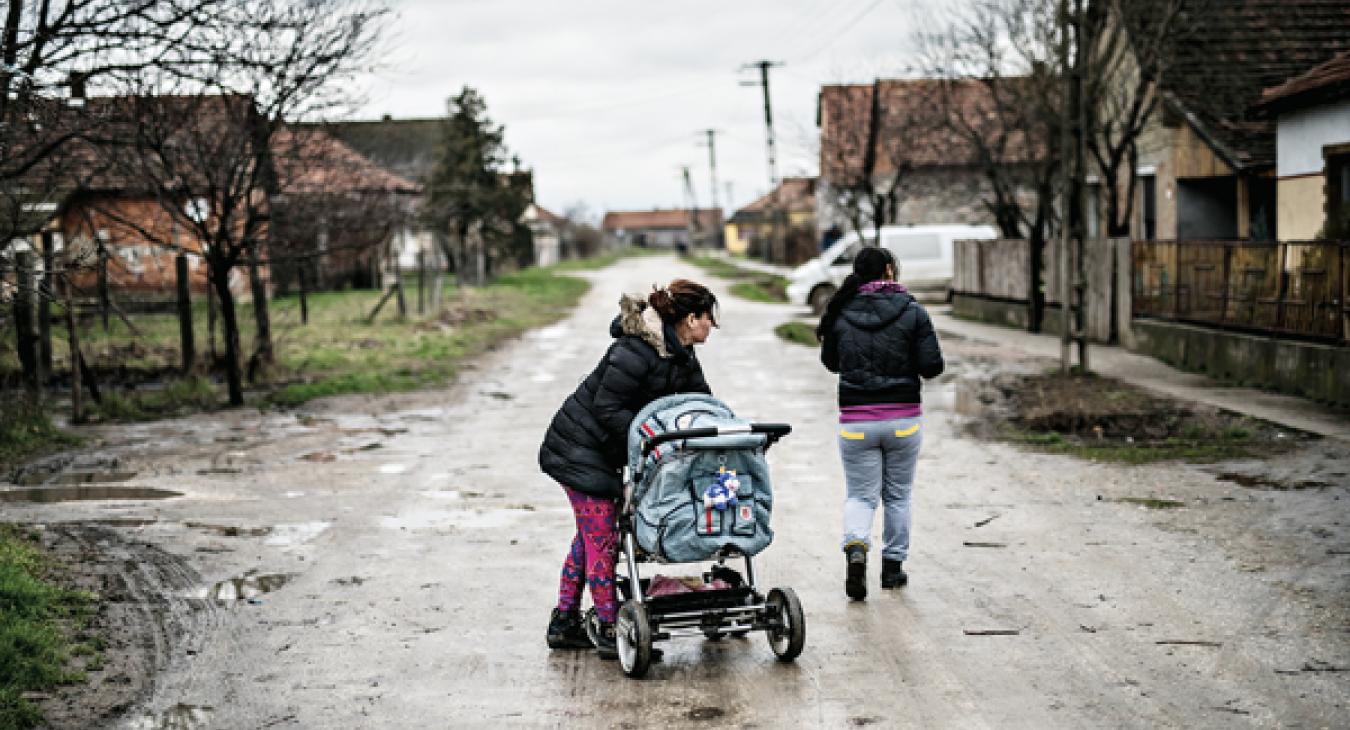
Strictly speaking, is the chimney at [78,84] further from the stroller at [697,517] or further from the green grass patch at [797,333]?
the green grass patch at [797,333]

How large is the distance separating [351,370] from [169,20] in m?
9.02

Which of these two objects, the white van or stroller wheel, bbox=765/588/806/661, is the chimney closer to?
stroller wheel, bbox=765/588/806/661

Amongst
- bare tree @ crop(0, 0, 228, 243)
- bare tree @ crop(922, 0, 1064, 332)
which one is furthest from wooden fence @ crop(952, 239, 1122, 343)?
bare tree @ crop(0, 0, 228, 243)

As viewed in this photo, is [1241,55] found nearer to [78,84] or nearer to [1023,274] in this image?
[1023,274]

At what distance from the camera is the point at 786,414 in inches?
631

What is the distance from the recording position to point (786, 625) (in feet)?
21.0

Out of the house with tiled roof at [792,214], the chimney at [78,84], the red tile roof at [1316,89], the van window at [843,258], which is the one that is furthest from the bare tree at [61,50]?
the house with tiled roof at [792,214]

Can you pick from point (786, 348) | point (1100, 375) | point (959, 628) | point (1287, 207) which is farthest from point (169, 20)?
point (1287, 207)

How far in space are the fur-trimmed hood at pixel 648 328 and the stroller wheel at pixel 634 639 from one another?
1.10 meters

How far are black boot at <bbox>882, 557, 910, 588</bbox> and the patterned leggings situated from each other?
1.85 meters

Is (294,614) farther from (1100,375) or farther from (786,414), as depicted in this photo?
(1100,375)

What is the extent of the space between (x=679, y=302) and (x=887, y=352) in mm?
1673

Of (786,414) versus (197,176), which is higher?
(197,176)

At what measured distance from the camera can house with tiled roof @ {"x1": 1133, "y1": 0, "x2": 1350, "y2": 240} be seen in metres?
25.1
